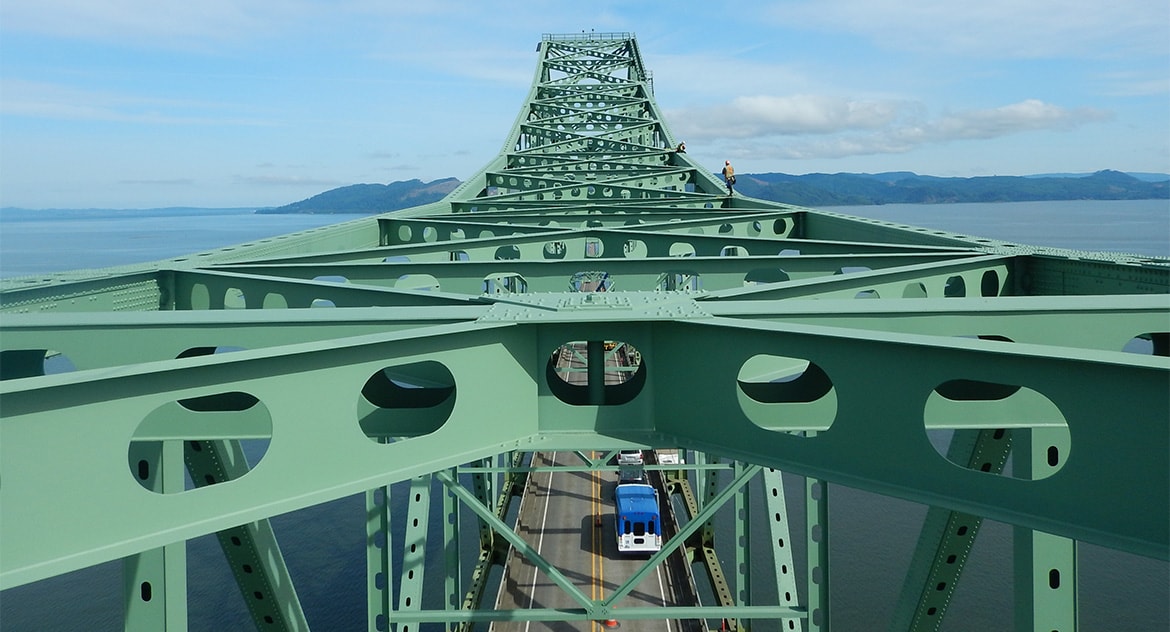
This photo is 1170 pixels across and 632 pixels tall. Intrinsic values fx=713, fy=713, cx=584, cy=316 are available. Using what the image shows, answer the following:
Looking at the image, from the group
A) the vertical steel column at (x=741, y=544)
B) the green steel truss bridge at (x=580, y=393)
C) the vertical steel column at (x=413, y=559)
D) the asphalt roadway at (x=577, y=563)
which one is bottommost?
the asphalt roadway at (x=577, y=563)

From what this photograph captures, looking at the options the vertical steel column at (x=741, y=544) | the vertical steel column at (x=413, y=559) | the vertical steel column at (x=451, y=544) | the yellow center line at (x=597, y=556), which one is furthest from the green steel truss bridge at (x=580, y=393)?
the yellow center line at (x=597, y=556)

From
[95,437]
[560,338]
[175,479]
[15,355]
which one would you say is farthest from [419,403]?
[15,355]

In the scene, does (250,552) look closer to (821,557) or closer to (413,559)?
(413,559)

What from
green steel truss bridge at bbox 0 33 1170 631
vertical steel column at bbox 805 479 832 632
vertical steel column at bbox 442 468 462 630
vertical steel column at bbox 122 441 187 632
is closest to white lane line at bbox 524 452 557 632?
vertical steel column at bbox 442 468 462 630

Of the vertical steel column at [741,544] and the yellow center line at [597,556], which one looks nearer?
the vertical steel column at [741,544]

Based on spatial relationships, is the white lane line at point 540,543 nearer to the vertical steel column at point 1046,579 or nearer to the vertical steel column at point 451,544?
the vertical steel column at point 451,544

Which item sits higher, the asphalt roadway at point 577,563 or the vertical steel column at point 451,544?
the vertical steel column at point 451,544

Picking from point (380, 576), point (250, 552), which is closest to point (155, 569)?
point (250, 552)
